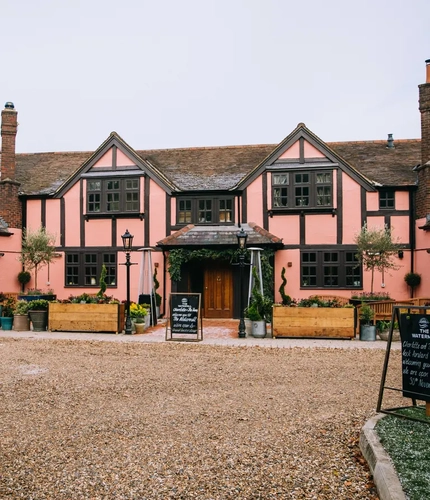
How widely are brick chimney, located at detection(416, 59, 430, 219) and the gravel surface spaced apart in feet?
33.3

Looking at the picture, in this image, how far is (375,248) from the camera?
1784 centimetres

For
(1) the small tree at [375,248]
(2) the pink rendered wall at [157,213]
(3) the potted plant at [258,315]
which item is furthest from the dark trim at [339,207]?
(2) the pink rendered wall at [157,213]

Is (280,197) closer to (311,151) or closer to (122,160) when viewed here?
(311,151)

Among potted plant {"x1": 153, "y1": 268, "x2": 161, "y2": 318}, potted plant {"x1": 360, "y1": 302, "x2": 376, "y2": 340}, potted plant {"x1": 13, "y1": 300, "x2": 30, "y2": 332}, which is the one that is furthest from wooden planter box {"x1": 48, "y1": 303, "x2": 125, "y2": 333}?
potted plant {"x1": 360, "y1": 302, "x2": 376, "y2": 340}

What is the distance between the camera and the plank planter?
1438 cm

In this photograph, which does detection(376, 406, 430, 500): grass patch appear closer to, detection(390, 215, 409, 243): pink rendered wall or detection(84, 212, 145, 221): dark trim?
detection(390, 215, 409, 243): pink rendered wall

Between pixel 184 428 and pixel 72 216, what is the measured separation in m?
17.3

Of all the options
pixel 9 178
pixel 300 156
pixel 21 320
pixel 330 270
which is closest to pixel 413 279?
pixel 330 270

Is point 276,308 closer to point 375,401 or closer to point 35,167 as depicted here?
point 375,401

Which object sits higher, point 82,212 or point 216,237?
point 82,212

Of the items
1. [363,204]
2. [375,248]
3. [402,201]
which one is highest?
[402,201]

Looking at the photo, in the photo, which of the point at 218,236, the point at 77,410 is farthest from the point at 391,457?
the point at 218,236

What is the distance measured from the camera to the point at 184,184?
21.3 metres

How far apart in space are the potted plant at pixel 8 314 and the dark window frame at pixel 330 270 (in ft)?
36.7
